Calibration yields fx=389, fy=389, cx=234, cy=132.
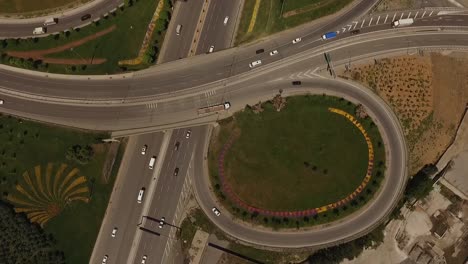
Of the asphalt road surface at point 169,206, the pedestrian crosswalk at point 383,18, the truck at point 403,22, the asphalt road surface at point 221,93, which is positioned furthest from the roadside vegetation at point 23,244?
the truck at point 403,22

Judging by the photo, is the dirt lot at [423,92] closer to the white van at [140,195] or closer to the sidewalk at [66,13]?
the white van at [140,195]

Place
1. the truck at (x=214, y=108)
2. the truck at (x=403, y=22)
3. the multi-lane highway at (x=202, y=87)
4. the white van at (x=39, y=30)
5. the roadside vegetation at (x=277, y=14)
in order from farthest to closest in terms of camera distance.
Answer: the white van at (x=39, y=30) < the roadside vegetation at (x=277, y=14) < the truck at (x=214, y=108) < the truck at (x=403, y=22) < the multi-lane highway at (x=202, y=87)

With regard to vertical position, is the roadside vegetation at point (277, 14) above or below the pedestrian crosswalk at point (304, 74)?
above

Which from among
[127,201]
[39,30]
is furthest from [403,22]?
[39,30]

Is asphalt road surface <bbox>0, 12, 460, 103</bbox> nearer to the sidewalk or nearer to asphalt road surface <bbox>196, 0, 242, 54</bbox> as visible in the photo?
asphalt road surface <bbox>196, 0, 242, 54</bbox>

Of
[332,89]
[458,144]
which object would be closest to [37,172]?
[332,89]
